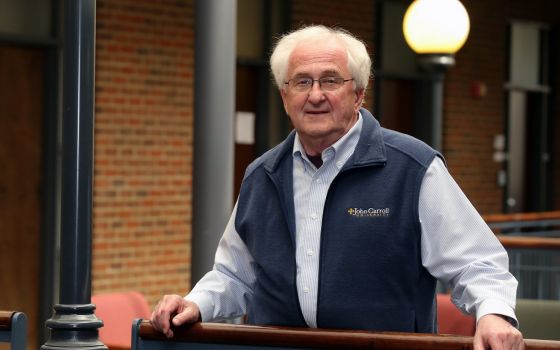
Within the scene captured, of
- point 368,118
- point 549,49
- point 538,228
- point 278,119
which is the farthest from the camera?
point 549,49

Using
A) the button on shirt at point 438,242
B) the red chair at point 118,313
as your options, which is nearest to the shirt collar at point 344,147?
the button on shirt at point 438,242

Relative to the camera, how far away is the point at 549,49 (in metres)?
16.6

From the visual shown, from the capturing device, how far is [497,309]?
129 inches

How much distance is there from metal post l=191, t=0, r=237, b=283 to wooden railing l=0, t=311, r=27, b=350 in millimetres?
2801

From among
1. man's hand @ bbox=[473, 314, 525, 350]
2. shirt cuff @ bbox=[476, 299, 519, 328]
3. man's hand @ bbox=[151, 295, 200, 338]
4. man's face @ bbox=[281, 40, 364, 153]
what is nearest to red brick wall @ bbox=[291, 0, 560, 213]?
man's face @ bbox=[281, 40, 364, 153]

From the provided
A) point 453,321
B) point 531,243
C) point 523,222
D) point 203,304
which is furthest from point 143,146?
point 203,304

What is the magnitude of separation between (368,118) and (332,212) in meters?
0.37

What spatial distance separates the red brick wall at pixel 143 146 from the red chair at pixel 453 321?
4.29 m

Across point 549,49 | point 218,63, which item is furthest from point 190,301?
point 549,49

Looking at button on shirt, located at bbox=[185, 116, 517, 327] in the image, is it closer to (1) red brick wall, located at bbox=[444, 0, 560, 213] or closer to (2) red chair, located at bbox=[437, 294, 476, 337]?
(2) red chair, located at bbox=[437, 294, 476, 337]

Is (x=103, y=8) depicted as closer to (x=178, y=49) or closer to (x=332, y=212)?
(x=178, y=49)

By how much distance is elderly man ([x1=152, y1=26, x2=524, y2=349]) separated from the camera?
353 centimetres

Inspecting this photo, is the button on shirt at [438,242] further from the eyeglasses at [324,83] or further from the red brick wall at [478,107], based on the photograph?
the red brick wall at [478,107]

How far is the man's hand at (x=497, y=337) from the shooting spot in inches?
→ 122
